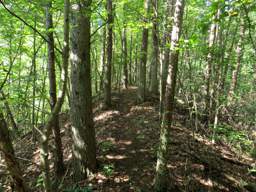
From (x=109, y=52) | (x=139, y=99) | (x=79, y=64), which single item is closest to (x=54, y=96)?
(x=79, y=64)

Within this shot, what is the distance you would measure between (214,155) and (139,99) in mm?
4461

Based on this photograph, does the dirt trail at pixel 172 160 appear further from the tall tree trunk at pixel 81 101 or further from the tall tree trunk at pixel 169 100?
the tall tree trunk at pixel 81 101

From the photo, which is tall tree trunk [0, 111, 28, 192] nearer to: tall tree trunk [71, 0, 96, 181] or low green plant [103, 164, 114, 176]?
tall tree trunk [71, 0, 96, 181]

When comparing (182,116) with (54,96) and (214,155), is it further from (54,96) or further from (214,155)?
(54,96)

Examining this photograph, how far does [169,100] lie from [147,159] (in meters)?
2.35

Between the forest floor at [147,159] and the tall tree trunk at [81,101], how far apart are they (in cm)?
39

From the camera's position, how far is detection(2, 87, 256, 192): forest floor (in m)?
5.04

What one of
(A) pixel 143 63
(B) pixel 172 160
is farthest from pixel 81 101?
(A) pixel 143 63

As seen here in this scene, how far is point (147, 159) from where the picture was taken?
5750mm

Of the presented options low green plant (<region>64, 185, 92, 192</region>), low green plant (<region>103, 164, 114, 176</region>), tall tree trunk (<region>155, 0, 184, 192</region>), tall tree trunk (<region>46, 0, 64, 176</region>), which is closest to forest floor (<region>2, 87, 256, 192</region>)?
low green plant (<region>103, 164, 114, 176</region>)

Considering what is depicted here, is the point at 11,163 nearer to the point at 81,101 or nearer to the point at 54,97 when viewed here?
the point at 81,101

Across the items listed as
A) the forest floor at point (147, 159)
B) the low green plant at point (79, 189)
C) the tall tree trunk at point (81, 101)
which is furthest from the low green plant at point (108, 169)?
the low green plant at point (79, 189)

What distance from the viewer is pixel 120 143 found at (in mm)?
6633

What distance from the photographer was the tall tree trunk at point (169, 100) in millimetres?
3963
